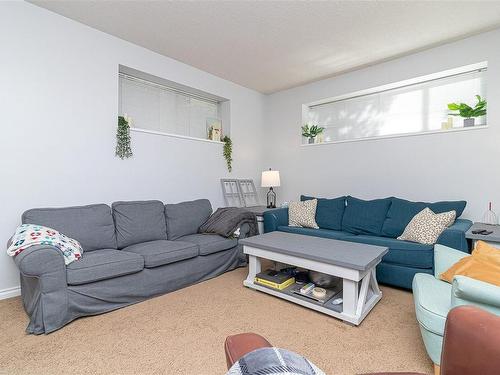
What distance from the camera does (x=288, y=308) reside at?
7.52ft

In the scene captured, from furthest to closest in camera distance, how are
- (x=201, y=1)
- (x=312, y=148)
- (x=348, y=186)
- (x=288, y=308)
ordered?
(x=312, y=148)
(x=348, y=186)
(x=201, y=1)
(x=288, y=308)

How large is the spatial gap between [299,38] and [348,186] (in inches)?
84.1

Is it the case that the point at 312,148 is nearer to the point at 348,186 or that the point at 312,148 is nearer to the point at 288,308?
the point at 348,186

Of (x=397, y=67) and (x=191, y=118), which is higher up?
(x=397, y=67)

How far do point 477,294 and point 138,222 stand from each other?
2.81 metres

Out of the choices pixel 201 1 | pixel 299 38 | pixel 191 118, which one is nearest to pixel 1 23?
pixel 201 1

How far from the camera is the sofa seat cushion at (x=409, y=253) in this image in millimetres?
2469

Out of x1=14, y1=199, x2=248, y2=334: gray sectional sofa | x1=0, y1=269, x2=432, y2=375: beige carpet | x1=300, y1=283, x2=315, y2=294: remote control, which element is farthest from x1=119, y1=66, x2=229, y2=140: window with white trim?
x1=300, y1=283, x2=315, y2=294: remote control

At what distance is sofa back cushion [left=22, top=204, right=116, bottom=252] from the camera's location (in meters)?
2.37

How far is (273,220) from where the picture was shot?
11.9ft

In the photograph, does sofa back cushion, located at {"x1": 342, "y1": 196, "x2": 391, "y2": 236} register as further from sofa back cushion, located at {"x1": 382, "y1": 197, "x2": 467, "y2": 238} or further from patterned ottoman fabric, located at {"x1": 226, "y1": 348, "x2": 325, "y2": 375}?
patterned ottoman fabric, located at {"x1": 226, "y1": 348, "x2": 325, "y2": 375}

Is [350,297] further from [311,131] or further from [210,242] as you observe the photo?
[311,131]

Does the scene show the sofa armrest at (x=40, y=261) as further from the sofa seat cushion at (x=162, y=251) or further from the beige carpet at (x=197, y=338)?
the sofa seat cushion at (x=162, y=251)

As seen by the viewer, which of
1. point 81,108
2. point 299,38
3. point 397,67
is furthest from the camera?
point 397,67
